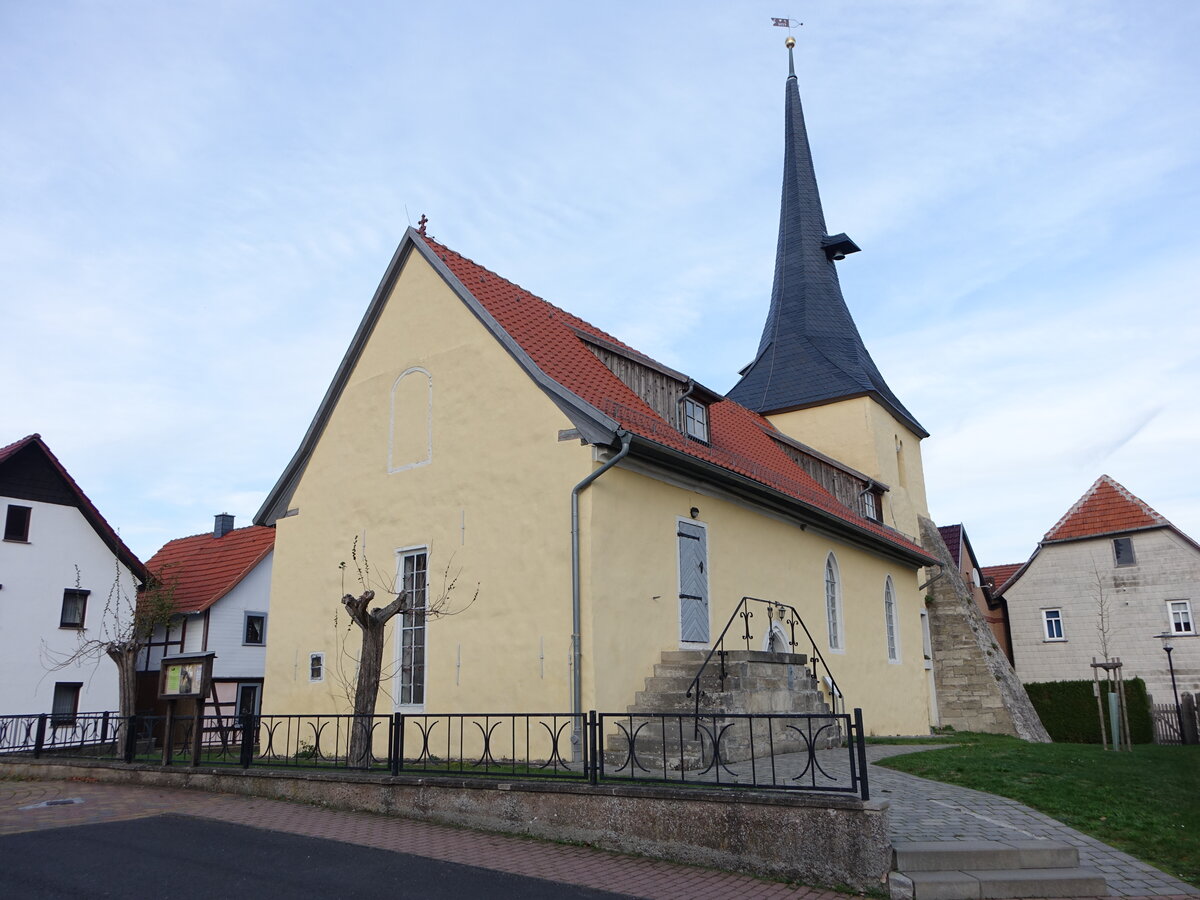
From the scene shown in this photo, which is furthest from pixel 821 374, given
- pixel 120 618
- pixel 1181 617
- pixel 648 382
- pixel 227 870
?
pixel 227 870

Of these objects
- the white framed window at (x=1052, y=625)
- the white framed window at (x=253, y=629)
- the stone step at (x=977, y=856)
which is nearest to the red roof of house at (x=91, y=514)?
the white framed window at (x=253, y=629)

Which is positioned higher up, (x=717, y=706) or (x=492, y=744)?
(x=717, y=706)

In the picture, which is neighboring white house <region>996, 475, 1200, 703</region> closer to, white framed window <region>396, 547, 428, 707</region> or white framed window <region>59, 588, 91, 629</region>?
white framed window <region>396, 547, 428, 707</region>

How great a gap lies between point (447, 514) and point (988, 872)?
8721mm

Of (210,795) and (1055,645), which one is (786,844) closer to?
(210,795)

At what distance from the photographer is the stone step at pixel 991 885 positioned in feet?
22.1

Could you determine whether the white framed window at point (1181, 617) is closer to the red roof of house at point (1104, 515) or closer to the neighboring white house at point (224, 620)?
the red roof of house at point (1104, 515)

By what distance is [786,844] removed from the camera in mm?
7273

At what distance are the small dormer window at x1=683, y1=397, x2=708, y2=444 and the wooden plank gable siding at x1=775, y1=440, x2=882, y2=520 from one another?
19.0 ft

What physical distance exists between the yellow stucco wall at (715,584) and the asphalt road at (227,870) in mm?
4124

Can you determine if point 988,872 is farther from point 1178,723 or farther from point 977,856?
point 1178,723

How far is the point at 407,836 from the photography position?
343 inches

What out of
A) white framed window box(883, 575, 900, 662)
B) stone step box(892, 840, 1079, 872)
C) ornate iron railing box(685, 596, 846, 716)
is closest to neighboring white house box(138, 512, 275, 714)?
ornate iron railing box(685, 596, 846, 716)

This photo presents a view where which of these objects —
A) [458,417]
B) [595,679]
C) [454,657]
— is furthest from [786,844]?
[458,417]
